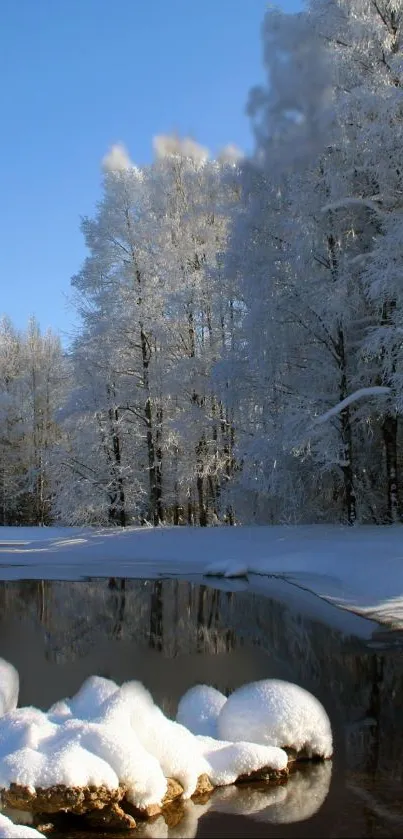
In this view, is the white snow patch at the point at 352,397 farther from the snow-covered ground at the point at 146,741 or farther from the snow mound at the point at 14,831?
the snow mound at the point at 14,831

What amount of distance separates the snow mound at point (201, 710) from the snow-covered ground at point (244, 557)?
461 cm

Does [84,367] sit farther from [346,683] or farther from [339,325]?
[346,683]

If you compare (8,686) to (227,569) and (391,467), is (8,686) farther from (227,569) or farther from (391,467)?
(391,467)

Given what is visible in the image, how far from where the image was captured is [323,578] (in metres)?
13.8

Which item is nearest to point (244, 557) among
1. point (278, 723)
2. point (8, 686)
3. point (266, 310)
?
Answer: point (266, 310)

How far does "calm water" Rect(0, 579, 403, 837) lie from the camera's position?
5020 millimetres

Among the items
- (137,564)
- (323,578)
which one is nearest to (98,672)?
(323,578)

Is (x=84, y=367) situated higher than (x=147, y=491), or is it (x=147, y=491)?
(x=84, y=367)

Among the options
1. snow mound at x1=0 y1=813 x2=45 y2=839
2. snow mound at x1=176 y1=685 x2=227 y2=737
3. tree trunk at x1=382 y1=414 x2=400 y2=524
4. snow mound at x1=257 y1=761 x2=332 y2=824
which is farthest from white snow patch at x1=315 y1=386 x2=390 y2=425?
snow mound at x1=0 y1=813 x2=45 y2=839

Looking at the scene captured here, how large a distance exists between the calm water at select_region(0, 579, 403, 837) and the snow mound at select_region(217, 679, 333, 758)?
0.20 metres

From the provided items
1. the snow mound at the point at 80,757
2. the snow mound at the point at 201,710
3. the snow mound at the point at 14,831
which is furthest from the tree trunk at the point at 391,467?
the snow mound at the point at 14,831

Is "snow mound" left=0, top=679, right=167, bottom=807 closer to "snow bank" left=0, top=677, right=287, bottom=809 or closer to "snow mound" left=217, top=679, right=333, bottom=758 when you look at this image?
"snow bank" left=0, top=677, right=287, bottom=809

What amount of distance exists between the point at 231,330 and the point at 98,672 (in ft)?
45.8

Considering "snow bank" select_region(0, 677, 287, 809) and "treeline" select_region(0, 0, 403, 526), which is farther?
"treeline" select_region(0, 0, 403, 526)
